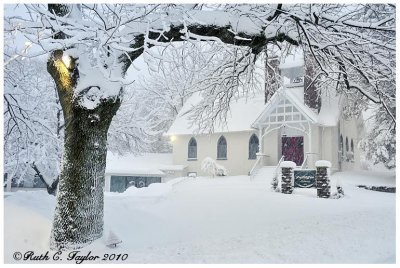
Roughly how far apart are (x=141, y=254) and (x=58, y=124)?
9880 mm

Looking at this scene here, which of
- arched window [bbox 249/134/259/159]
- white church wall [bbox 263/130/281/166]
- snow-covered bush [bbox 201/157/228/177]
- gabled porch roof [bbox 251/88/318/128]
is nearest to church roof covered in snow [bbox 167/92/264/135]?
arched window [bbox 249/134/259/159]

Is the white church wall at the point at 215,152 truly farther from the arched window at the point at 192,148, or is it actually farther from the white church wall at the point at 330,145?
the white church wall at the point at 330,145

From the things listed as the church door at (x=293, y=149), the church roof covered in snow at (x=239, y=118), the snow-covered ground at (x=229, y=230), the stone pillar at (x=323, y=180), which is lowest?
the snow-covered ground at (x=229, y=230)

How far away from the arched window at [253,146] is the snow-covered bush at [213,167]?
210 cm

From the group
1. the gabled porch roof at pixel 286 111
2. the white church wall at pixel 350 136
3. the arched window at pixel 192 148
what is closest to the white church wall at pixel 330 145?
the white church wall at pixel 350 136

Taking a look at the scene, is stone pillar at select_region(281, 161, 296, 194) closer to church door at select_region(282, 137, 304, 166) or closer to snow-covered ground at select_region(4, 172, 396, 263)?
snow-covered ground at select_region(4, 172, 396, 263)

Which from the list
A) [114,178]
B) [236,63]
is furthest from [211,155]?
[236,63]

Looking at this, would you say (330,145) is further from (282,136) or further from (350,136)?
(350,136)

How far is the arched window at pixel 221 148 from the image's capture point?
2527cm

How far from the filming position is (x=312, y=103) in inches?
853

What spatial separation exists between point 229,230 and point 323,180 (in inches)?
255

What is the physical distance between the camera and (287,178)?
14.2m

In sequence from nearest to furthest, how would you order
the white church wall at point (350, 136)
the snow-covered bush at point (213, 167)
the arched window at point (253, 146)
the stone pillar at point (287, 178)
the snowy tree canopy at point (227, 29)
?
1. the snowy tree canopy at point (227, 29)
2. the stone pillar at point (287, 178)
3. the white church wall at point (350, 136)
4. the snow-covered bush at point (213, 167)
5. the arched window at point (253, 146)

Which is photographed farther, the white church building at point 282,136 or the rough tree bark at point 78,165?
the white church building at point 282,136
